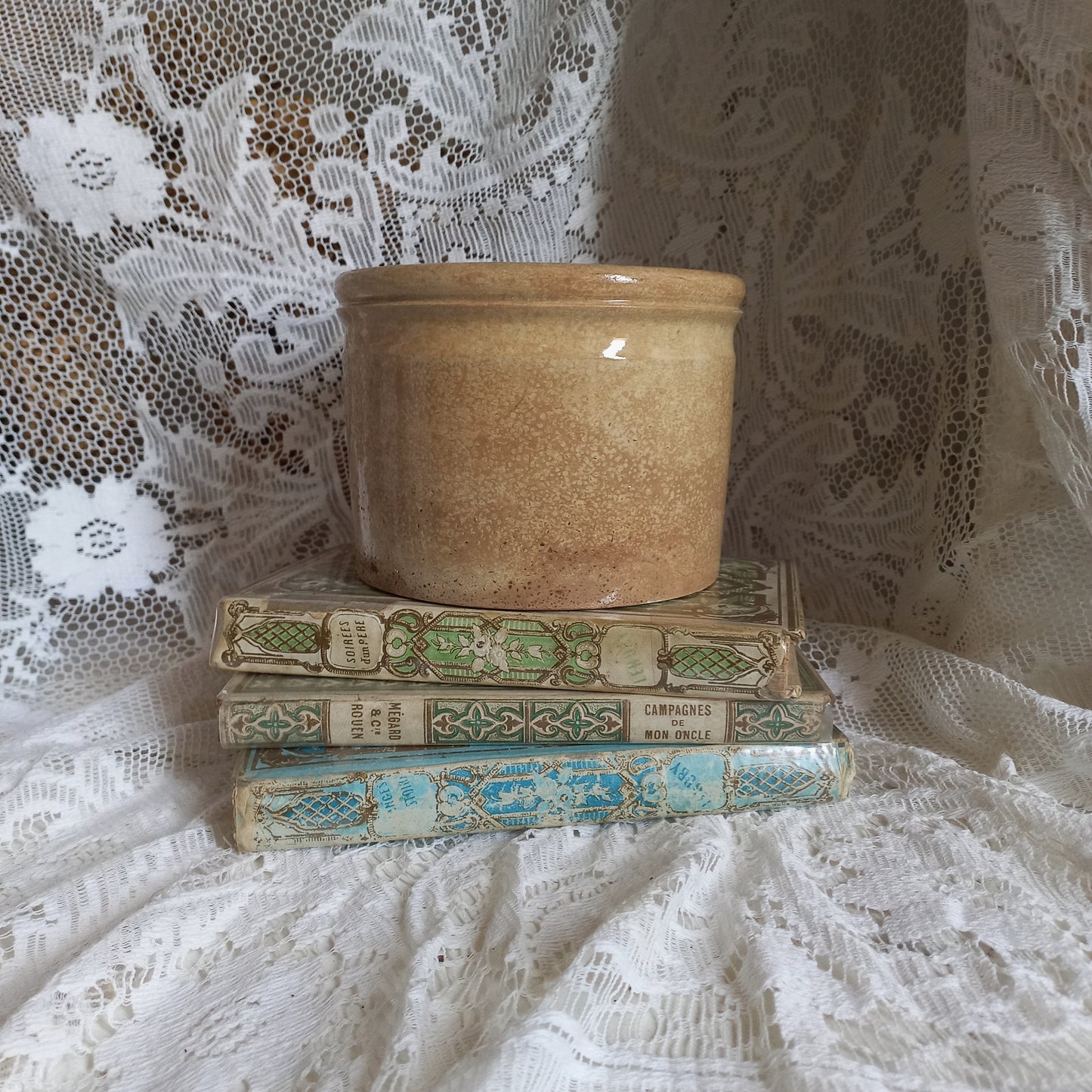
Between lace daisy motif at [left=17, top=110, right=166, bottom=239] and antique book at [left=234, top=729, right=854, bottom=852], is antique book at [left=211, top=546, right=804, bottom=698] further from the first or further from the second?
lace daisy motif at [left=17, top=110, right=166, bottom=239]

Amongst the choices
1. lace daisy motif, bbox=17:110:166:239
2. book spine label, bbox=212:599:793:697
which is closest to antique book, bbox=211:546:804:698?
book spine label, bbox=212:599:793:697

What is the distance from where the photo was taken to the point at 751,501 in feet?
2.73

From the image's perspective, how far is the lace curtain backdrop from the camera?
0.41 meters

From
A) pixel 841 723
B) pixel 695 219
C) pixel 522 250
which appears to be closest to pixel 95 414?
pixel 522 250

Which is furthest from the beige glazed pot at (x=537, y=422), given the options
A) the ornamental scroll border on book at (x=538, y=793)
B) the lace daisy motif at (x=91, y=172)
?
the lace daisy motif at (x=91, y=172)

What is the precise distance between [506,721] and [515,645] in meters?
0.05

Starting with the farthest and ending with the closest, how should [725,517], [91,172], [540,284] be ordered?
[725,517]
[91,172]
[540,284]

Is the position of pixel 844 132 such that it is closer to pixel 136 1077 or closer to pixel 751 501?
pixel 751 501

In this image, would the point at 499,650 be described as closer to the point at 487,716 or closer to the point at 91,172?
the point at 487,716

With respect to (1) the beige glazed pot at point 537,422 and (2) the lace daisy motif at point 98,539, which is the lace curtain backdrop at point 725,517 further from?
(1) the beige glazed pot at point 537,422

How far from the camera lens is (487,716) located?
555 millimetres

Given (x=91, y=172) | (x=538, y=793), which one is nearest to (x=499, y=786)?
(x=538, y=793)

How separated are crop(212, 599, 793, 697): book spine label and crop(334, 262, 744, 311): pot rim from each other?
0.62ft

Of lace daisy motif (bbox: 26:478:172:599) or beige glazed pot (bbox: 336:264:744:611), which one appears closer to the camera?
beige glazed pot (bbox: 336:264:744:611)
